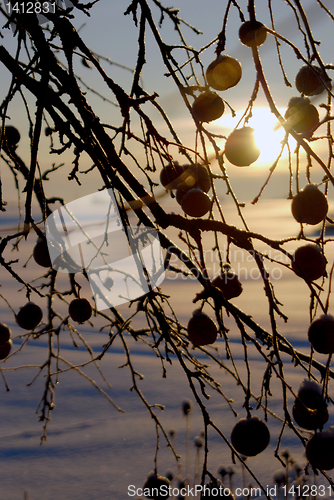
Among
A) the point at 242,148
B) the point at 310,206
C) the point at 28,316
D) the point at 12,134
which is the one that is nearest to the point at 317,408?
the point at 310,206

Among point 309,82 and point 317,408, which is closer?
point 317,408

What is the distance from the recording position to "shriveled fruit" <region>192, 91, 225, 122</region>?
76 cm

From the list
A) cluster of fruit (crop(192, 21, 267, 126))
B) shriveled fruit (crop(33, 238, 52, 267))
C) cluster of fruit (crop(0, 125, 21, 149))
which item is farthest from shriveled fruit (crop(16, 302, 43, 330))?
cluster of fruit (crop(192, 21, 267, 126))

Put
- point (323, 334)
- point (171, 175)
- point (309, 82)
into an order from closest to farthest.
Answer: point (323, 334), point (309, 82), point (171, 175)

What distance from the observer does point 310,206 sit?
0.69 metres

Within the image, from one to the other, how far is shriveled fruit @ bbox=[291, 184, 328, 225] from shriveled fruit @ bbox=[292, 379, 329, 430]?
0.30 meters

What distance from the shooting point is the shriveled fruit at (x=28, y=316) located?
47.2 inches

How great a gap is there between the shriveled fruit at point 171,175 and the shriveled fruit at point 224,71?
23cm

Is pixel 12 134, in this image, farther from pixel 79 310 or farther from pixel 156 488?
pixel 156 488

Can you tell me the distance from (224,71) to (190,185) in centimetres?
24

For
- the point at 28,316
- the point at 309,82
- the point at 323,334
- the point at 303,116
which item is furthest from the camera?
the point at 28,316

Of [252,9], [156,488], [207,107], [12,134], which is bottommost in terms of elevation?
[156,488]

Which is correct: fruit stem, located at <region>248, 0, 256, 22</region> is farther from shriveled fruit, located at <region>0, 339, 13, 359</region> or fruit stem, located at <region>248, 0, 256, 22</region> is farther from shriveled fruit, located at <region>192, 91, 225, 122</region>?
shriveled fruit, located at <region>0, 339, 13, 359</region>

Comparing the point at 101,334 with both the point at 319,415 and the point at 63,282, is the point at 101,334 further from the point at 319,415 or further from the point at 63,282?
the point at 319,415
